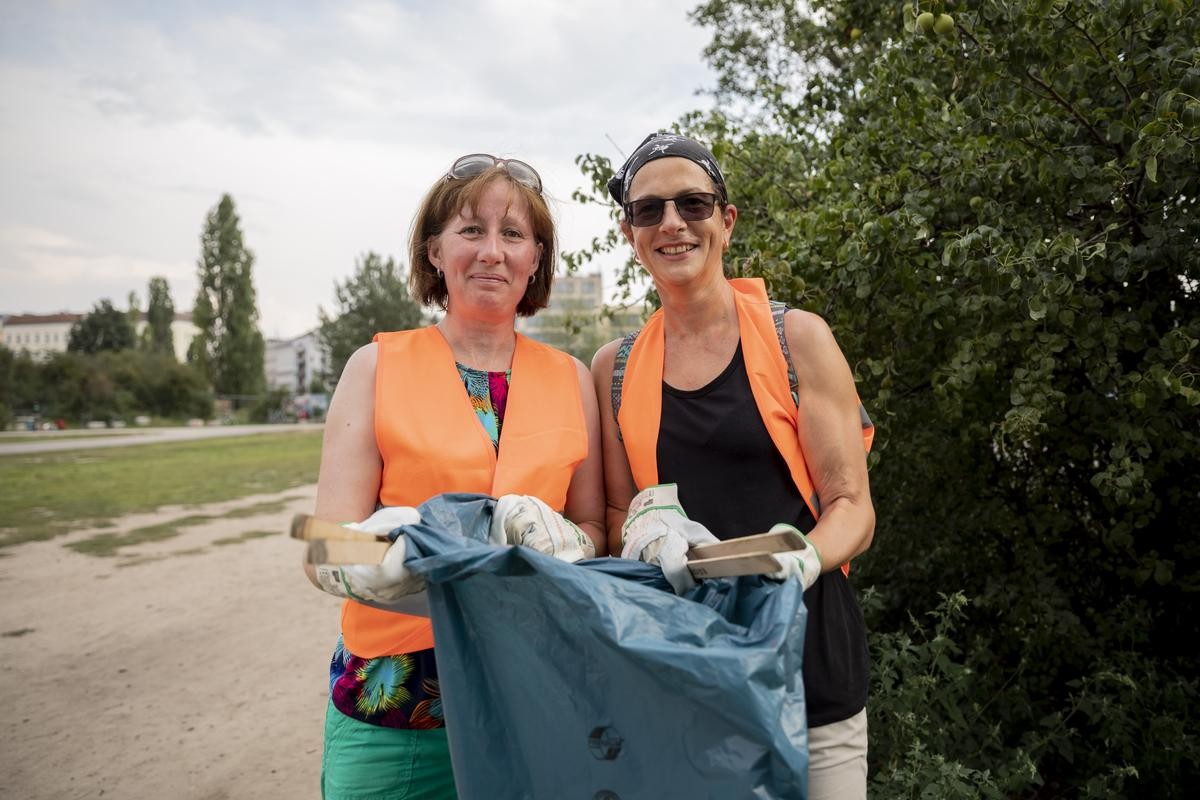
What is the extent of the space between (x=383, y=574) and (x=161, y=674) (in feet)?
17.7

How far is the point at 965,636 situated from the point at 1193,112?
2861 mm

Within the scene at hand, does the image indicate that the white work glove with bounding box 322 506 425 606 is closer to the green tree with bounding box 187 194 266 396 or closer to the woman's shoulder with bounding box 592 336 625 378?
the woman's shoulder with bounding box 592 336 625 378

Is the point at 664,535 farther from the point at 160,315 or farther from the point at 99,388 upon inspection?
the point at 160,315

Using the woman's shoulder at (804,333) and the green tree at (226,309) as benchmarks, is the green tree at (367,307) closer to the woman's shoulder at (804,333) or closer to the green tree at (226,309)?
the green tree at (226,309)

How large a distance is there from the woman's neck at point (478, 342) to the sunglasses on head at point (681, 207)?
18.0 inches

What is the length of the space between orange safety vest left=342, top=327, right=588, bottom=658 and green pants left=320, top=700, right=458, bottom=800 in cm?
19

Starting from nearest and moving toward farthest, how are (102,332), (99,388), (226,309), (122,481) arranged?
(122,481)
(99,388)
(226,309)
(102,332)

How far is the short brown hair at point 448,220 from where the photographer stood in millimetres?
2109

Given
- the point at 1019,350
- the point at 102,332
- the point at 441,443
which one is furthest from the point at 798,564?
the point at 102,332

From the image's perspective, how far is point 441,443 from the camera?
1934mm

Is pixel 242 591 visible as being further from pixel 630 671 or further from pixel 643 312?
pixel 630 671

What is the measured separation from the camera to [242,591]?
319 inches

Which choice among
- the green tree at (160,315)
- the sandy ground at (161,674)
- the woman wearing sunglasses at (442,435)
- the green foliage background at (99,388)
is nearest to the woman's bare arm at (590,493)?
the woman wearing sunglasses at (442,435)

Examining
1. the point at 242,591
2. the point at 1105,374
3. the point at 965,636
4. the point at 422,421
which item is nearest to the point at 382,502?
the point at 422,421
